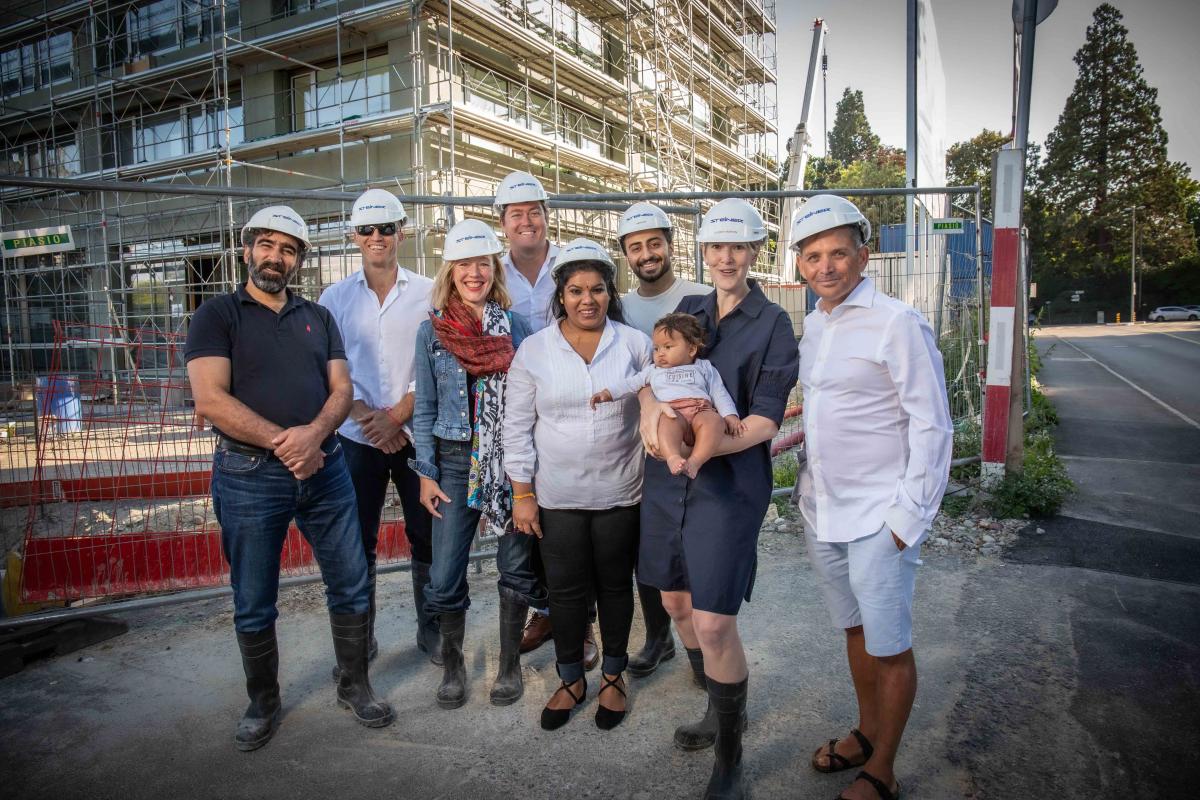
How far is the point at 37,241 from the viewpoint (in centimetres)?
426

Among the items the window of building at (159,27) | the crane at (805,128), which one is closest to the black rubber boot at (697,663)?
the window of building at (159,27)

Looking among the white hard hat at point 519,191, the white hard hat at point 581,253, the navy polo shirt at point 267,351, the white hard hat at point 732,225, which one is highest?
the white hard hat at point 519,191

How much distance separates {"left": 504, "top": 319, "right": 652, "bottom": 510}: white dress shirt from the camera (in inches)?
121

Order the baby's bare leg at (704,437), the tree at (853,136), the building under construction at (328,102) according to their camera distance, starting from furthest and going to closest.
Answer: the tree at (853,136)
the building under construction at (328,102)
the baby's bare leg at (704,437)

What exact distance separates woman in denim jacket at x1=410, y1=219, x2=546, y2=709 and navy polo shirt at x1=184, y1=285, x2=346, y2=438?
0.48 m

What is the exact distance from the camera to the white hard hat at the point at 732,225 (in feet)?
9.50

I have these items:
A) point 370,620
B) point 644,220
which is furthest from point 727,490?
point 370,620

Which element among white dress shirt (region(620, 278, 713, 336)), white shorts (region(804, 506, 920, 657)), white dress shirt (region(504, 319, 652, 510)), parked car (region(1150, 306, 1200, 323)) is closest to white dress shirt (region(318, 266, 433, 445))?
white dress shirt (region(504, 319, 652, 510))

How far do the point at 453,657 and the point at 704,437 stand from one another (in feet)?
6.11

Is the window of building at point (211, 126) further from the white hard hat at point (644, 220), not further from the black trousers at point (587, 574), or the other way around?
the black trousers at point (587, 574)

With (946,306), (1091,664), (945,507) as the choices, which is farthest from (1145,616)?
(946,306)

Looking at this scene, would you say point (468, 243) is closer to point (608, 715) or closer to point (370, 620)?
point (370, 620)

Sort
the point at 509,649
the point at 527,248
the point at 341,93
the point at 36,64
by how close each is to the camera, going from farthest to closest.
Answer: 1. the point at 36,64
2. the point at 341,93
3. the point at 527,248
4. the point at 509,649

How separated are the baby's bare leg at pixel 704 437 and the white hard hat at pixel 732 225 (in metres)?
0.77
